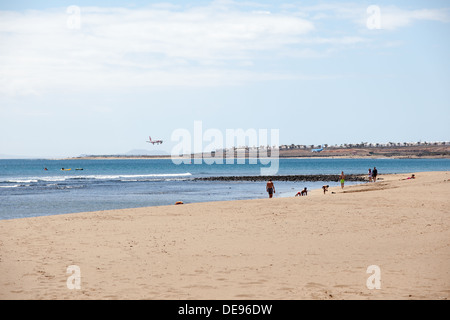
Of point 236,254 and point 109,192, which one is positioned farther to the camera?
point 109,192

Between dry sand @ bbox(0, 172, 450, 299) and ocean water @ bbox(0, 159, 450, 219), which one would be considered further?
ocean water @ bbox(0, 159, 450, 219)

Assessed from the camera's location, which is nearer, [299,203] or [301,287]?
[301,287]

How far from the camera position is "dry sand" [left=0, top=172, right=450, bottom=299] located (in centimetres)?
966

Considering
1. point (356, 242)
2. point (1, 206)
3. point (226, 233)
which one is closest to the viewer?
point (356, 242)

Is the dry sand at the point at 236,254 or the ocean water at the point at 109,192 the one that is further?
the ocean water at the point at 109,192

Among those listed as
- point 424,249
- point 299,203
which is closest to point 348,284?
point 424,249

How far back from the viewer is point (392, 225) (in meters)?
17.2

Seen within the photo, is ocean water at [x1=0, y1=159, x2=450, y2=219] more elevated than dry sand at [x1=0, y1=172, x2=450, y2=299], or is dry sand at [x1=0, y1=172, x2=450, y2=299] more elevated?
dry sand at [x1=0, y1=172, x2=450, y2=299]

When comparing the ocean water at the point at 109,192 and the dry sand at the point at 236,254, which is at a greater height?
the dry sand at the point at 236,254

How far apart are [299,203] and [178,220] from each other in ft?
23.9

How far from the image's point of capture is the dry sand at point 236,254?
31.7 feet

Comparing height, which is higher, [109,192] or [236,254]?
[236,254]

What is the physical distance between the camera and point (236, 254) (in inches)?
515
